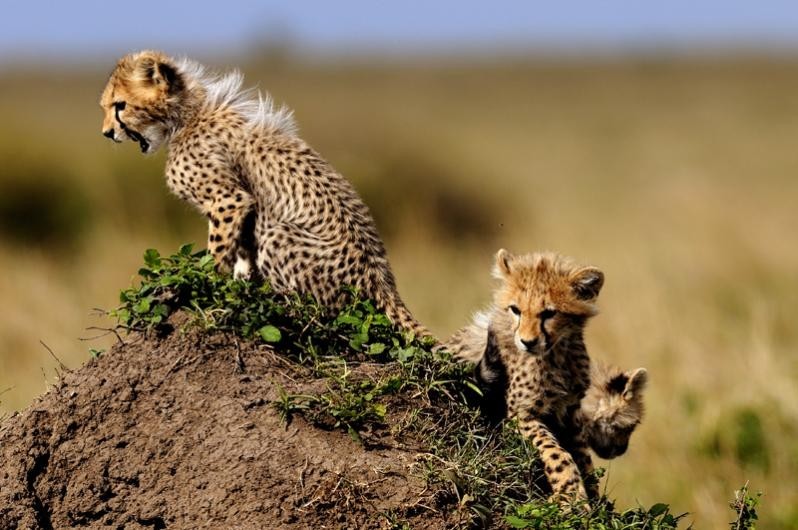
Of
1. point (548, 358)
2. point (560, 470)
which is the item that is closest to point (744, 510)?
point (560, 470)

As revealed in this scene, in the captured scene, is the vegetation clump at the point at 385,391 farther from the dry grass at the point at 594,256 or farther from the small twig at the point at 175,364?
the dry grass at the point at 594,256

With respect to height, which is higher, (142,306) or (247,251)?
(247,251)

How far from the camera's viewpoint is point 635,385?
15.9ft

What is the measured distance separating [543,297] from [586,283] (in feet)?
0.63

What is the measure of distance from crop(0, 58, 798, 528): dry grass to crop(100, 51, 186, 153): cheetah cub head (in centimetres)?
307

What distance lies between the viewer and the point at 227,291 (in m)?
4.30

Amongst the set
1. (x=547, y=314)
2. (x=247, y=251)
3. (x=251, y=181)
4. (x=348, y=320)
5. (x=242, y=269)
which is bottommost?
(x=348, y=320)

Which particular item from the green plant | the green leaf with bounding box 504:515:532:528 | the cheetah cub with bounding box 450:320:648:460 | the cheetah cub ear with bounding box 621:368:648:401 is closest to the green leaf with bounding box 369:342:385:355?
the cheetah cub with bounding box 450:320:648:460

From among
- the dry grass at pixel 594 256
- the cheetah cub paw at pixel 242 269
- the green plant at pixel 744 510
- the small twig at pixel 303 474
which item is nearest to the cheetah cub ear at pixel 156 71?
the cheetah cub paw at pixel 242 269

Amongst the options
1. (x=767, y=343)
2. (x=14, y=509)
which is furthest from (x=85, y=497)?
(x=767, y=343)

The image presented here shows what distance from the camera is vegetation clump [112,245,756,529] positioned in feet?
13.2

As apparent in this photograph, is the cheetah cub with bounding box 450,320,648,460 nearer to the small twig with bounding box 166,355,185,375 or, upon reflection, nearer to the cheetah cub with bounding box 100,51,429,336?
the cheetah cub with bounding box 100,51,429,336

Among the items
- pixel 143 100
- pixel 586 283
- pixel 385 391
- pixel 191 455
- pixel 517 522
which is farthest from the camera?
pixel 143 100

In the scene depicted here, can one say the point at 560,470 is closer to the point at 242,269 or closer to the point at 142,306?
the point at 242,269
